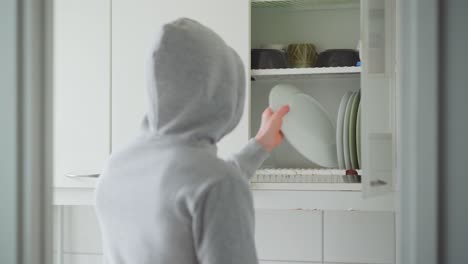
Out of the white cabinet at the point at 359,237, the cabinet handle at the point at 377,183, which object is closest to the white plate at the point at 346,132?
the cabinet handle at the point at 377,183

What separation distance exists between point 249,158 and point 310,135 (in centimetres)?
48

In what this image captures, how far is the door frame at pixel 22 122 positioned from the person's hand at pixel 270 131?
51 centimetres

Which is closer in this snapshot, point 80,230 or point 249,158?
point 249,158

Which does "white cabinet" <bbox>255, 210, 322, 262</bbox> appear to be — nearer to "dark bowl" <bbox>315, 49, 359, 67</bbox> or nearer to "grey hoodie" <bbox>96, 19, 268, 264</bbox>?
"dark bowl" <bbox>315, 49, 359, 67</bbox>

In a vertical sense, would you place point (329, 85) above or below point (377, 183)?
above

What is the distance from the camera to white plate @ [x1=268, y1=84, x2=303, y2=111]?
1.30m

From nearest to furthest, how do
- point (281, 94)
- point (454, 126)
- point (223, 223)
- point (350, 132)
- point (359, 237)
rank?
1. point (454, 126)
2. point (223, 223)
3. point (350, 132)
4. point (281, 94)
5. point (359, 237)

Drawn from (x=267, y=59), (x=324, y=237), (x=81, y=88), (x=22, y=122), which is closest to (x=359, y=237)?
(x=324, y=237)

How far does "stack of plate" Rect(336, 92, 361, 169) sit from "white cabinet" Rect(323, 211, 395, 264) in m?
0.42

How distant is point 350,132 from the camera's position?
1.21 m

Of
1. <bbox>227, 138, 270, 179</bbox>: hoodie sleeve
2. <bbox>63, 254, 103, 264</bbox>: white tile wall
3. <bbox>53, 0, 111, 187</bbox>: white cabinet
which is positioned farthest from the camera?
<bbox>63, 254, 103, 264</bbox>: white tile wall

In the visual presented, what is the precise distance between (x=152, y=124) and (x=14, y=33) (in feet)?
0.87

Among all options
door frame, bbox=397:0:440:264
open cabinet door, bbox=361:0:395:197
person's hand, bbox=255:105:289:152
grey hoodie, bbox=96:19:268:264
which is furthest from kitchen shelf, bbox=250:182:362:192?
door frame, bbox=397:0:440:264

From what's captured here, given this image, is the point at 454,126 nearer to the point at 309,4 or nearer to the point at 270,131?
the point at 270,131
